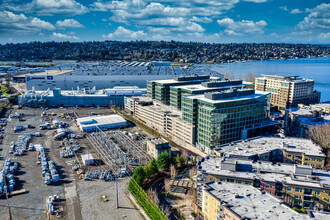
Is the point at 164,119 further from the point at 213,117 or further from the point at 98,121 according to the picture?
the point at 98,121

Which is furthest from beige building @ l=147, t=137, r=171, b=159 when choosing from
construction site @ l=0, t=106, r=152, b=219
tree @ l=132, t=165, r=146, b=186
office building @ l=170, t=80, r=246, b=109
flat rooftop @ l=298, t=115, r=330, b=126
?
flat rooftop @ l=298, t=115, r=330, b=126

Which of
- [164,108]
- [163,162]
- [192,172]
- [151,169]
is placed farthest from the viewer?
[164,108]

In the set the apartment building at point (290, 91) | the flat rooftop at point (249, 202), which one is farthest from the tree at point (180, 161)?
the apartment building at point (290, 91)

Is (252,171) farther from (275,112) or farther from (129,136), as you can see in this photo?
(275,112)

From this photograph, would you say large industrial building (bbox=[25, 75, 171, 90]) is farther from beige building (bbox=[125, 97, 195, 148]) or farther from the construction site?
the construction site

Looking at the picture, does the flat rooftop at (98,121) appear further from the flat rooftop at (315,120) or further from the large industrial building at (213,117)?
the flat rooftop at (315,120)

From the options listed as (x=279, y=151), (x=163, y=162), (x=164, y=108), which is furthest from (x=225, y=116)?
(x=164, y=108)
